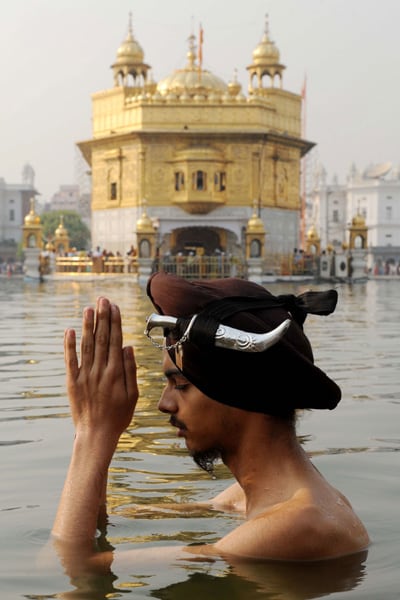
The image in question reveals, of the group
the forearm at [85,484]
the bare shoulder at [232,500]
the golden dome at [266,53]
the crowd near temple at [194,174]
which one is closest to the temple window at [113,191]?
the crowd near temple at [194,174]

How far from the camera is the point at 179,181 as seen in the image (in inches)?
1986

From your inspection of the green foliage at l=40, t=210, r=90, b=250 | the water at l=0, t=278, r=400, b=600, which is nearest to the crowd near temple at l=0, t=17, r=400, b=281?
the water at l=0, t=278, r=400, b=600

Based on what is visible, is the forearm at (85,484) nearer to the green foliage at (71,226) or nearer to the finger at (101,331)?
the finger at (101,331)

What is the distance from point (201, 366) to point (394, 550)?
94 cm

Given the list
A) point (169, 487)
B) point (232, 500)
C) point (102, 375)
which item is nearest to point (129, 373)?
point (102, 375)

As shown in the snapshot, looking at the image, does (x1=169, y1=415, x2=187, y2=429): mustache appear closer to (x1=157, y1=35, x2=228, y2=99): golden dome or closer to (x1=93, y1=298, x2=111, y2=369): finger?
(x1=93, y1=298, x2=111, y2=369): finger

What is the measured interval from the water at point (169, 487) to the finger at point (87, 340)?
60 centimetres

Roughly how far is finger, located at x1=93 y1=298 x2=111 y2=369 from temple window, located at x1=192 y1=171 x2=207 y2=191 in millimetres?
47032

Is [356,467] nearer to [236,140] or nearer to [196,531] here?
[196,531]

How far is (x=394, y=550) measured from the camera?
3.44m

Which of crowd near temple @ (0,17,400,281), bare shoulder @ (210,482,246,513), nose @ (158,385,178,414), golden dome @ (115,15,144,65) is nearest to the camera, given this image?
nose @ (158,385,178,414)

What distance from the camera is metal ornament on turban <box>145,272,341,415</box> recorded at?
2.90m

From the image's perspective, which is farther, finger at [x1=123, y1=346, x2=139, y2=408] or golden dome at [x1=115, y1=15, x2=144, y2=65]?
golden dome at [x1=115, y1=15, x2=144, y2=65]

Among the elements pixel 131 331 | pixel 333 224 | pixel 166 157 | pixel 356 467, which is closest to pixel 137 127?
pixel 166 157
